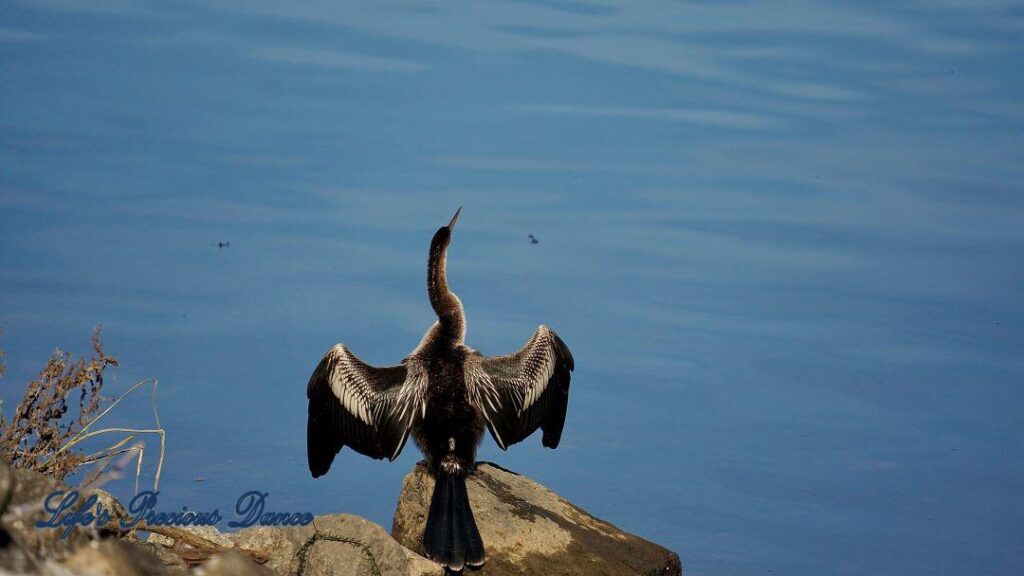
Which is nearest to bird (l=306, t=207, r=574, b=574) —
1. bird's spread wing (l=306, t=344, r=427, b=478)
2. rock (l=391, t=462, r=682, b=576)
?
bird's spread wing (l=306, t=344, r=427, b=478)

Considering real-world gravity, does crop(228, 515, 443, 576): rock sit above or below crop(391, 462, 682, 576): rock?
above


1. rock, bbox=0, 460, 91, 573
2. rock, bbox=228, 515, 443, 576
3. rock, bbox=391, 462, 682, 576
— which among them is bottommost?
rock, bbox=391, 462, 682, 576

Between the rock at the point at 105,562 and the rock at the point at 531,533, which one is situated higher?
the rock at the point at 105,562

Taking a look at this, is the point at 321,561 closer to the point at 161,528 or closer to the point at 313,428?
the point at 161,528

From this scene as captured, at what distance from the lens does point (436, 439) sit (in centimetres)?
584

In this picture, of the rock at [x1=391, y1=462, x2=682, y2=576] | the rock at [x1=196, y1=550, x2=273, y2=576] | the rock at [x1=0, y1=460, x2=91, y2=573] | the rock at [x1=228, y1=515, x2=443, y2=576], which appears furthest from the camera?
the rock at [x1=391, y1=462, x2=682, y2=576]

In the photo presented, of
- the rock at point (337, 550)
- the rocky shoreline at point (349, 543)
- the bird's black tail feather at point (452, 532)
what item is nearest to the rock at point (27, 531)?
the rocky shoreline at point (349, 543)

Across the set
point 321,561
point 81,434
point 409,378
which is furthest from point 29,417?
point 409,378

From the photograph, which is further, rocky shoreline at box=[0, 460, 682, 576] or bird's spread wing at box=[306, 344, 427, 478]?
bird's spread wing at box=[306, 344, 427, 478]

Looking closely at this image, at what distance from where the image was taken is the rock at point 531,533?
18.6 feet

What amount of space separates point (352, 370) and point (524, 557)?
117cm

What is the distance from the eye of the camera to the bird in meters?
5.84

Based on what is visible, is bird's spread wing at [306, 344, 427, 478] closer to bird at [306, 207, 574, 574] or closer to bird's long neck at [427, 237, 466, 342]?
bird at [306, 207, 574, 574]

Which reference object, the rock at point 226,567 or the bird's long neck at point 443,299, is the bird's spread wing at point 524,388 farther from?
the rock at point 226,567
